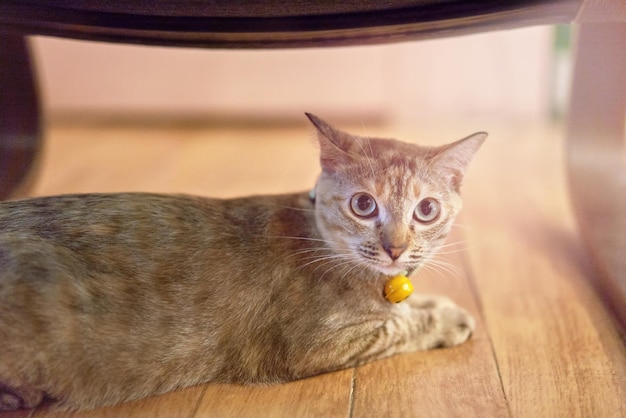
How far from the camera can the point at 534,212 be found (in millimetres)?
2449

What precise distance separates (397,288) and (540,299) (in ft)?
1.89

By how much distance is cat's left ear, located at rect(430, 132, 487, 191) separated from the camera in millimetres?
1386

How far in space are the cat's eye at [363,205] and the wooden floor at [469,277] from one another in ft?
0.76

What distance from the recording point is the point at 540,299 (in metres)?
1.82

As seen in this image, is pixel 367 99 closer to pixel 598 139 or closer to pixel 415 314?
pixel 598 139

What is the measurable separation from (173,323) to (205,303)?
0.24 feet

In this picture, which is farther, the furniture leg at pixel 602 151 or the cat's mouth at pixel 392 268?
the furniture leg at pixel 602 151

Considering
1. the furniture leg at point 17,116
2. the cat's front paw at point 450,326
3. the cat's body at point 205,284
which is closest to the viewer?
the cat's body at point 205,284

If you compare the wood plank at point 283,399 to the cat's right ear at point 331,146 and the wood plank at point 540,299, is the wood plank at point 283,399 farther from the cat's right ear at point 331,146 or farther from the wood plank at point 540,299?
the cat's right ear at point 331,146

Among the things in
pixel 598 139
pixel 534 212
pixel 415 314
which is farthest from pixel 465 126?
pixel 415 314

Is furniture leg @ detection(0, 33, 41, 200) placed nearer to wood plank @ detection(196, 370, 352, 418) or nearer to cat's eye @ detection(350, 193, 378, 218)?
wood plank @ detection(196, 370, 352, 418)

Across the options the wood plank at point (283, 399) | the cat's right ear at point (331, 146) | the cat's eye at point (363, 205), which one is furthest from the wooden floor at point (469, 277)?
the cat's eye at point (363, 205)

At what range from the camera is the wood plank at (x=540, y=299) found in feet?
4.56

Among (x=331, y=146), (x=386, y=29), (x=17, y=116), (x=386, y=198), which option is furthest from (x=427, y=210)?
(x=17, y=116)
